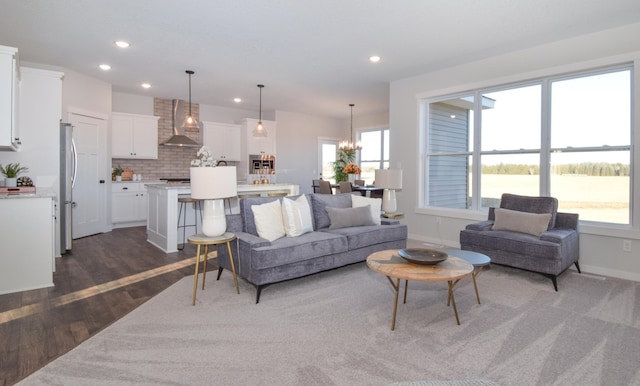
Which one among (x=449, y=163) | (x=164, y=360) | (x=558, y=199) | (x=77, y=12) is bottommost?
(x=164, y=360)

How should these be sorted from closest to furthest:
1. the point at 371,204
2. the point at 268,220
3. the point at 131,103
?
the point at 268,220, the point at 371,204, the point at 131,103

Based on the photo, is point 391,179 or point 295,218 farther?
point 391,179

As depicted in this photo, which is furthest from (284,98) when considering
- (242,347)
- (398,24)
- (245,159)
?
(242,347)

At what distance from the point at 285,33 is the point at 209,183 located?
79.8 inches

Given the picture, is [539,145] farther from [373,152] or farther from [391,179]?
[373,152]

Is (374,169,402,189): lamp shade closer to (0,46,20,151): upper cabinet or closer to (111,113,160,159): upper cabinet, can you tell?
(0,46,20,151): upper cabinet

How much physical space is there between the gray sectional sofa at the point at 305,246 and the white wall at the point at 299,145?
491 centimetres

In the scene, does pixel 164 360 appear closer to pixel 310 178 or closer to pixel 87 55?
pixel 87 55

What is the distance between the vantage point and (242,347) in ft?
7.47

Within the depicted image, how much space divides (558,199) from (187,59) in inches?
209

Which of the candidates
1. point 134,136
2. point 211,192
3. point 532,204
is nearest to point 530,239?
point 532,204

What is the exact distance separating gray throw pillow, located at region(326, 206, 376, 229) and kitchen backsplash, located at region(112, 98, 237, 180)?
510 cm

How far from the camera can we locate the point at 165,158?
7844 mm

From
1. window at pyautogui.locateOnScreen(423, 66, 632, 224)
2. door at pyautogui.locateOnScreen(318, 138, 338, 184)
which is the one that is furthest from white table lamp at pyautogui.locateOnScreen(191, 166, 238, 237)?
door at pyautogui.locateOnScreen(318, 138, 338, 184)
